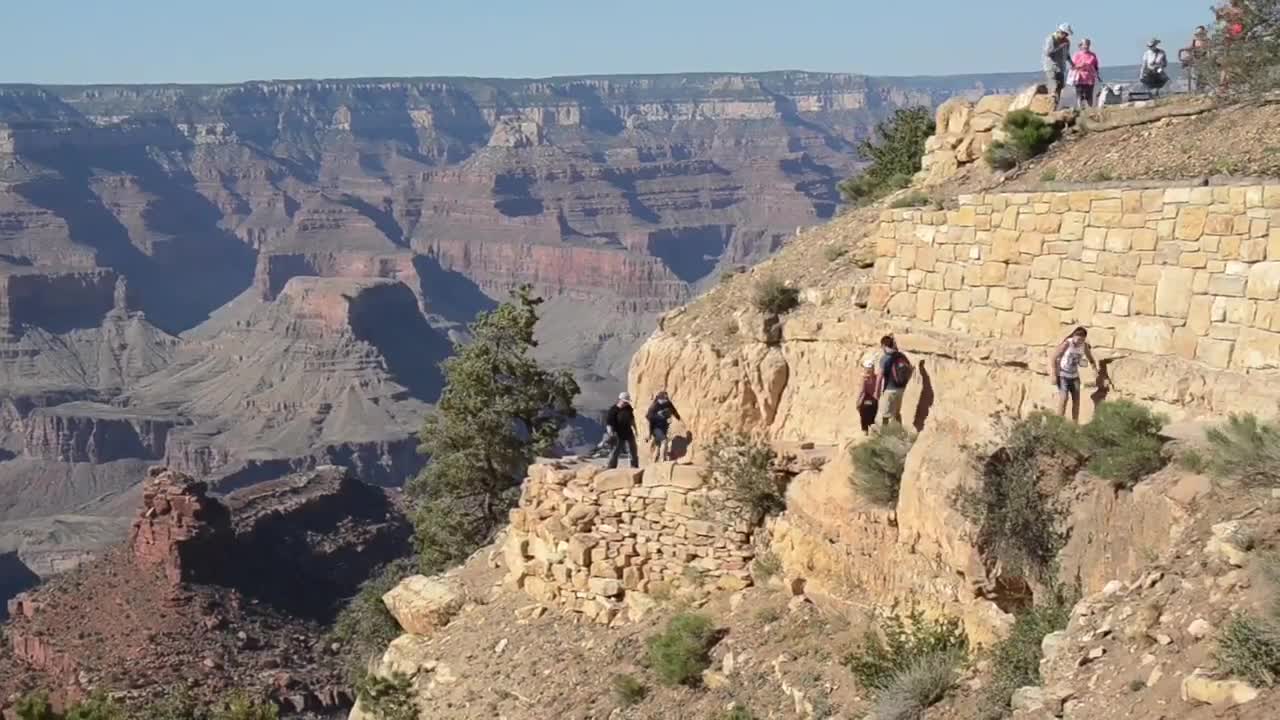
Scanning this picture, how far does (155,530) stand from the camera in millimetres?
50094

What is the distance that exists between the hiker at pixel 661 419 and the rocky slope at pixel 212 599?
22264 millimetres

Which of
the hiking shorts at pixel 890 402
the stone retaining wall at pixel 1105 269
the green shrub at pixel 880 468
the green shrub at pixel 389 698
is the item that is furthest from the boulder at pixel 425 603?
the green shrub at pixel 880 468

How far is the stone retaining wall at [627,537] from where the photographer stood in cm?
1453

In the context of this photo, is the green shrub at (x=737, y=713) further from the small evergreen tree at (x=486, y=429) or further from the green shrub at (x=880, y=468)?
the small evergreen tree at (x=486, y=429)

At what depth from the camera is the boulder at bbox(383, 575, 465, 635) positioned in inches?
672

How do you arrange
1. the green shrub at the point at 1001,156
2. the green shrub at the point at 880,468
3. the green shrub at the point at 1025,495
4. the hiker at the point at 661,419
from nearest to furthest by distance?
the green shrub at the point at 1025,495
the green shrub at the point at 880,468
the hiker at the point at 661,419
the green shrub at the point at 1001,156

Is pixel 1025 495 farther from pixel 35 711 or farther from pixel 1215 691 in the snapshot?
pixel 35 711

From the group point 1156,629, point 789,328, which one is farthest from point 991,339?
point 1156,629

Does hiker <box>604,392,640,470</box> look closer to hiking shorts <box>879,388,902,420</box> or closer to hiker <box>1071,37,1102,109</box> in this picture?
hiking shorts <box>879,388,902,420</box>

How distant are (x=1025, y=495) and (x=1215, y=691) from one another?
3.41 metres

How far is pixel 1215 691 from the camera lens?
7621 mm

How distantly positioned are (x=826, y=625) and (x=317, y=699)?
26.3 metres

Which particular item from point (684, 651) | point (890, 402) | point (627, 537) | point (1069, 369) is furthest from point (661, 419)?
Answer: point (1069, 369)

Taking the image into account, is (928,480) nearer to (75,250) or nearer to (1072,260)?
(1072,260)
